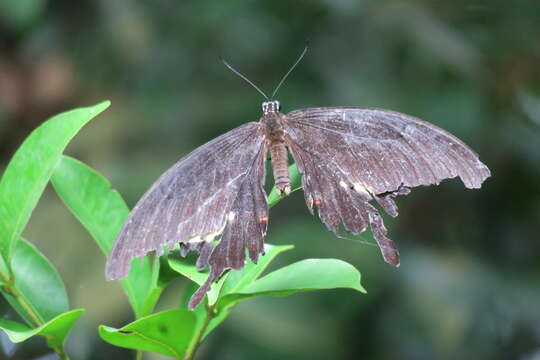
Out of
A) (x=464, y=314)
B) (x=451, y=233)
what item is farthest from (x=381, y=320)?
(x=451, y=233)

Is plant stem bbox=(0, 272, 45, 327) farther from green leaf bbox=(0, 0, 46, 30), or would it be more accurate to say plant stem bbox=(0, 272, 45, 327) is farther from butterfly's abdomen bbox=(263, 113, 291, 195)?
green leaf bbox=(0, 0, 46, 30)

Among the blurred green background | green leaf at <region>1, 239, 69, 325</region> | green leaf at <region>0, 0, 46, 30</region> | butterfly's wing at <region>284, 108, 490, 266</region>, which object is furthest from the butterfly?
green leaf at <region>0, 0, 46, 30</region>

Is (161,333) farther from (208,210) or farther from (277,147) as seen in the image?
(277,147)

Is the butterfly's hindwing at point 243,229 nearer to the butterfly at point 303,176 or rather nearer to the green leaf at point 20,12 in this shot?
A: the butterfly at point 303,176

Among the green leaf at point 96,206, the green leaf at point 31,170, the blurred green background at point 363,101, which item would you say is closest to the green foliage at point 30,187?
the green leaf at point 31,170

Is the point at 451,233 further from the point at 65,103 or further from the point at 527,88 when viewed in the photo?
the point at 65,103
